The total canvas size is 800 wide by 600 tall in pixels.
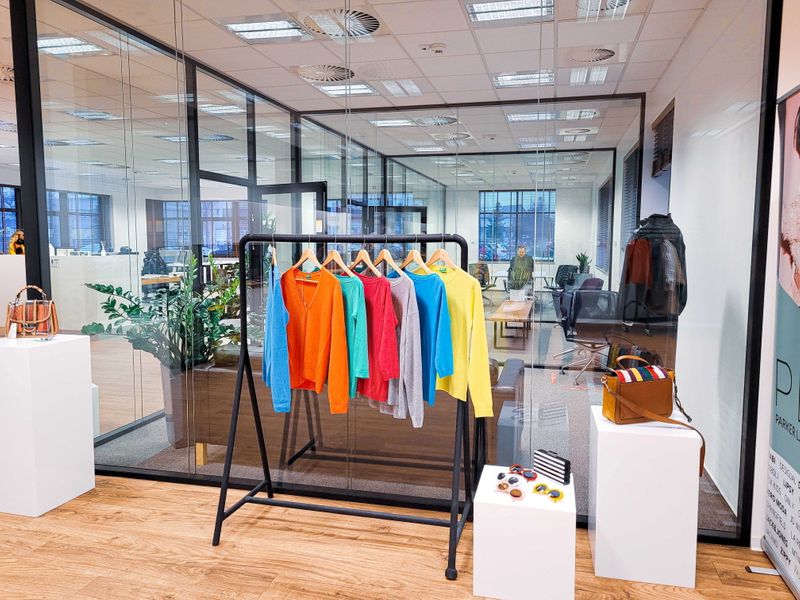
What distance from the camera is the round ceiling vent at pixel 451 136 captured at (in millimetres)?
2846

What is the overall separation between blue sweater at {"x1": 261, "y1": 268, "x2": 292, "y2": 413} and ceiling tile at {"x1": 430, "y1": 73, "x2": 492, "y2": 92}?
48.0 inches

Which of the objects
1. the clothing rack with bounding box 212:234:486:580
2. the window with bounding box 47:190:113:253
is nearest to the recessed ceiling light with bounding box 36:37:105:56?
the window with bounding box 47:190:113:253

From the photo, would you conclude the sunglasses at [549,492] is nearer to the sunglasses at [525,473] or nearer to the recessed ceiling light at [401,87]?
the sunglasses at [525,473]

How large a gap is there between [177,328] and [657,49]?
9.39 ft

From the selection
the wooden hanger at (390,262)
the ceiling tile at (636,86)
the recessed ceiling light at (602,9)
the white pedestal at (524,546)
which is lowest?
the white pedestal at (524,546)

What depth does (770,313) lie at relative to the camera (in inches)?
98.1

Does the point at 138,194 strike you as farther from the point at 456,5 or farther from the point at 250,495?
the point at 456,5

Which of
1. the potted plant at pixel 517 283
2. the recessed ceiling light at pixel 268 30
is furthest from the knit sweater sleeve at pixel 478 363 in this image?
the recessed ceiling light at pixel 268 30

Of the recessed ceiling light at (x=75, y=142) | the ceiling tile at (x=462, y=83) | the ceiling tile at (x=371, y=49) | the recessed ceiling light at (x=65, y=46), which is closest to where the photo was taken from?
the ceiling tile at (x=462, y=83)

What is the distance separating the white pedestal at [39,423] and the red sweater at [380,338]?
163 centimetres

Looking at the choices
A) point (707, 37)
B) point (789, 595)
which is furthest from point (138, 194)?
point (789, 595)

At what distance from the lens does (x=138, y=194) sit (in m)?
3.36

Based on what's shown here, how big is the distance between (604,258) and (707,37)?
41.5 inches

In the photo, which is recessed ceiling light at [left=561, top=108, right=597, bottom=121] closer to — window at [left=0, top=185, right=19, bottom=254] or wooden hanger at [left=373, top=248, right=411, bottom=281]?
wooden hanger at [left=373, top=248, right=411, bottom=281]
